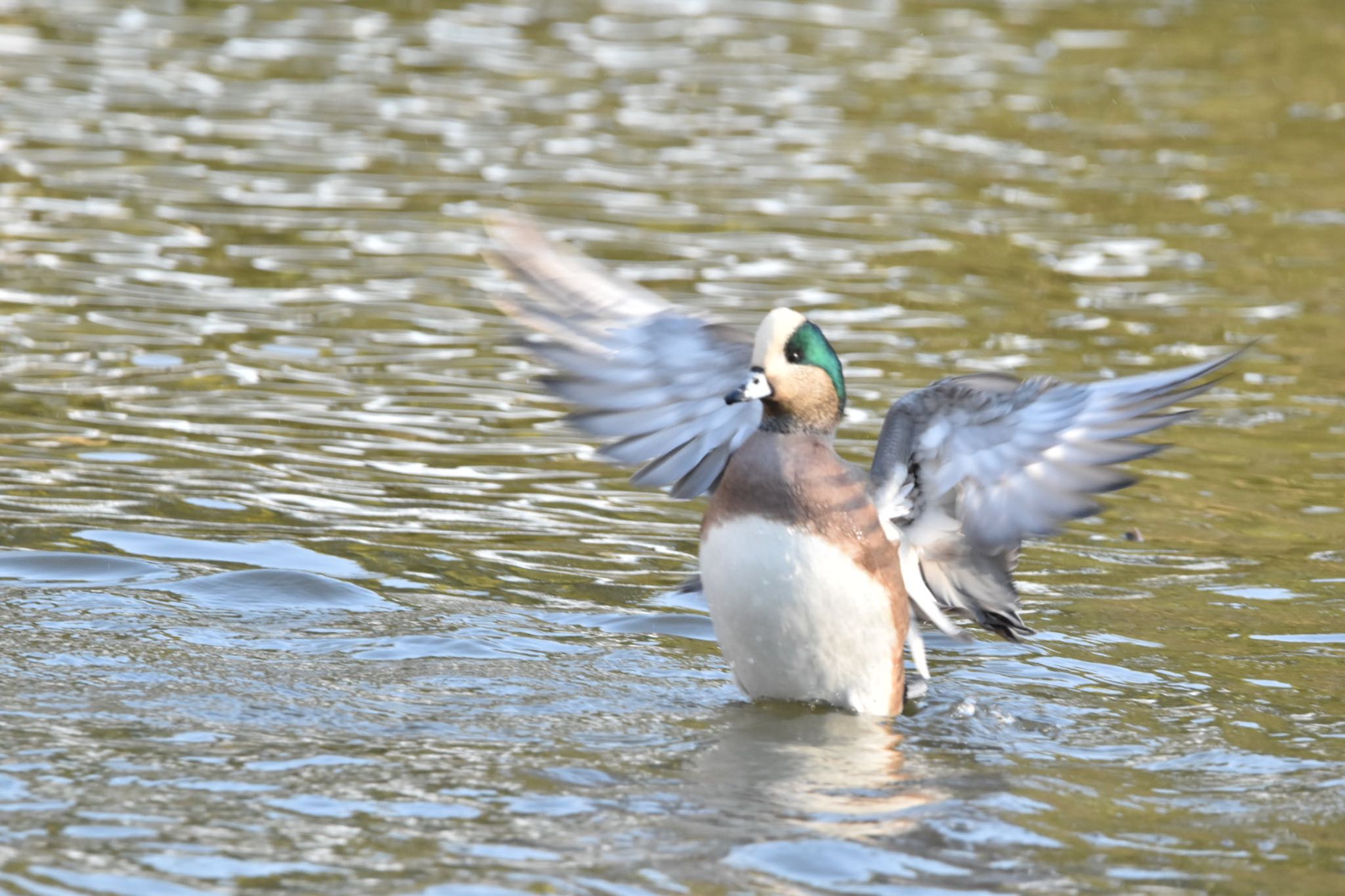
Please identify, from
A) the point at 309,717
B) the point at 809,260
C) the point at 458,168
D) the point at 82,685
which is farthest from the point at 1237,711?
the point at 458,168

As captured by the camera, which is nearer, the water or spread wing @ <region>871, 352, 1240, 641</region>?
the water

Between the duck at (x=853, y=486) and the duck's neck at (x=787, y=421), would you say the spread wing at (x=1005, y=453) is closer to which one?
the duck at (x=853, y=486)

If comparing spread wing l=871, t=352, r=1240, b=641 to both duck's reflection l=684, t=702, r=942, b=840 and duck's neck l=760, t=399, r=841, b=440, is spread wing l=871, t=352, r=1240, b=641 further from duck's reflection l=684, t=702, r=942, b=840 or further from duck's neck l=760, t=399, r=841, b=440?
duck's reflection l=684, t=702, r=942, b=840

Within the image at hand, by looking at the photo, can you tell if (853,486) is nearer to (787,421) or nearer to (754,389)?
(787,421)

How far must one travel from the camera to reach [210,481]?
878cm

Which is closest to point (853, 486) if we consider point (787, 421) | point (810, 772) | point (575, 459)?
point (787, 421)

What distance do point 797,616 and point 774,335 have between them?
86cm

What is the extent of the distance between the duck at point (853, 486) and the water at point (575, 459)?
0.94ft

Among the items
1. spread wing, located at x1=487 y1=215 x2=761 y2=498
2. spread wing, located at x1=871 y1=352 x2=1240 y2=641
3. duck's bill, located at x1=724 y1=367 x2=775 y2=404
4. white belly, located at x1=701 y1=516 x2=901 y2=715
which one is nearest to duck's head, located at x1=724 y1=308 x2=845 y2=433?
duck's bill, located at x1=724 y1=367 x2=775 y2=404

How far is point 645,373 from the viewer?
23.3 feet

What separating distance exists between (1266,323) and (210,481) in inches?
249

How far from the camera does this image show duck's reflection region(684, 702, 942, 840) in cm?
560

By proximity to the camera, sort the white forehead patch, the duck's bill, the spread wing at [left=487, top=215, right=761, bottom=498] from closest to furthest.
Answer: the duck's bill, the white forehead patch, the spread wing at [left=487, top=215, right=761, bottom=498]

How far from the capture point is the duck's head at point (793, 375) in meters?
6.36
